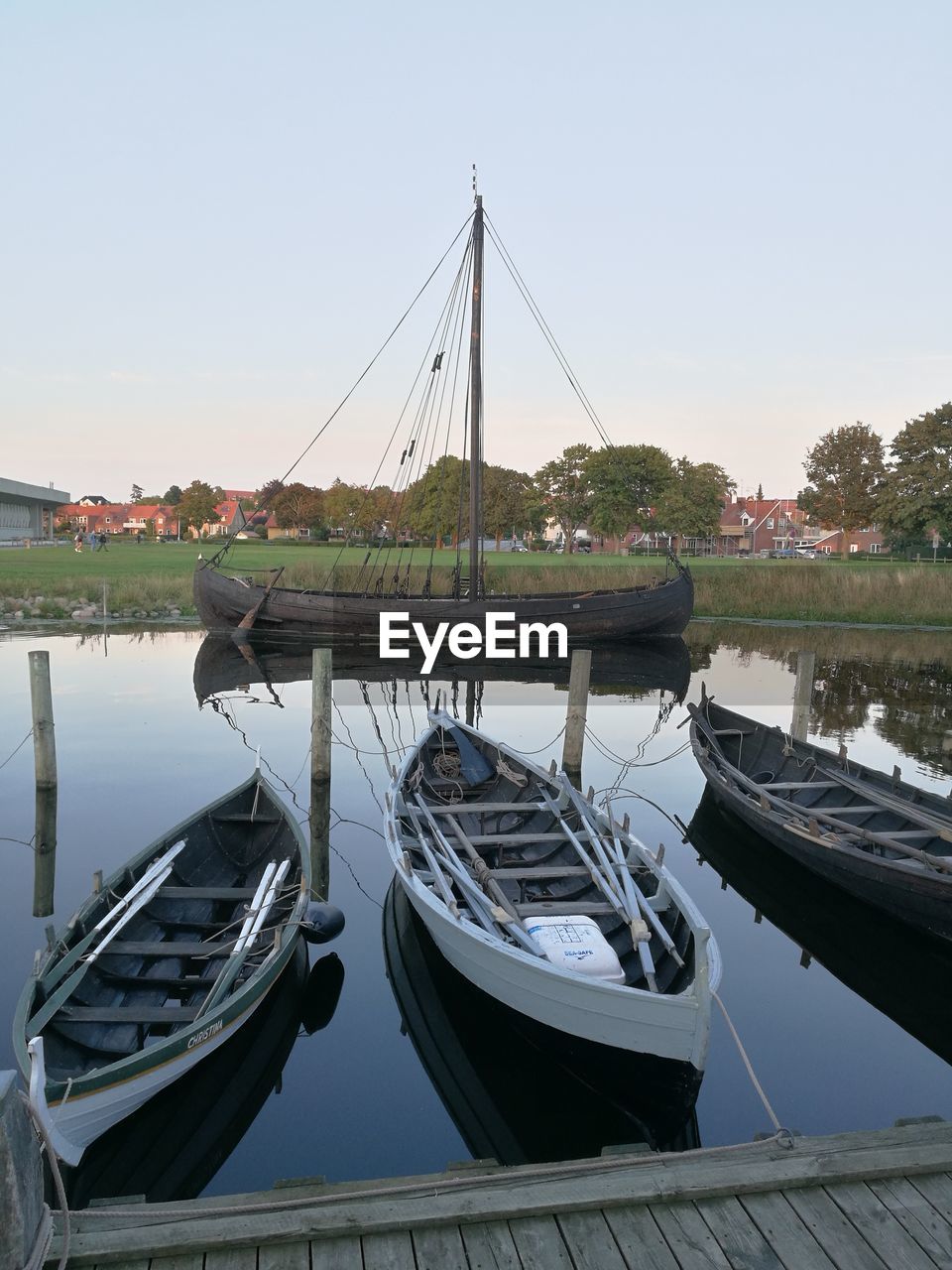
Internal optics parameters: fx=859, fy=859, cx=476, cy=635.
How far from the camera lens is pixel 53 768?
14.5 metres

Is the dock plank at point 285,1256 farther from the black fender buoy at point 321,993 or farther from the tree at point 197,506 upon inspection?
the tree at point 197,506

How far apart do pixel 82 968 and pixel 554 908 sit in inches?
170

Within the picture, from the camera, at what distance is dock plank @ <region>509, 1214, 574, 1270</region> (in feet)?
14.3

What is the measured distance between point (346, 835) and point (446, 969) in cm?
458

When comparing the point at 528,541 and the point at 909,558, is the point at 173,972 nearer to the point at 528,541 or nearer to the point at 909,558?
the point at 909,558

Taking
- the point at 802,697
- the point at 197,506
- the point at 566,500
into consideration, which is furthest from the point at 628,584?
the point at 197,506

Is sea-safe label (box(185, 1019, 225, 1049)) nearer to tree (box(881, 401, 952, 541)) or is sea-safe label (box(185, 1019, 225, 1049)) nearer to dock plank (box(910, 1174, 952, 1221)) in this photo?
dock plank (box(910, 1174, 952, 1221))

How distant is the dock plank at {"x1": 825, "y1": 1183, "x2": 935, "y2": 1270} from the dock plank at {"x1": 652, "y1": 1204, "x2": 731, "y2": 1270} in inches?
31.9

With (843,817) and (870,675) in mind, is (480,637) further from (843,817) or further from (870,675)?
(843,817)

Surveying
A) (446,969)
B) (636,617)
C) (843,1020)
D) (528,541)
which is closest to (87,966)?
(446,969)

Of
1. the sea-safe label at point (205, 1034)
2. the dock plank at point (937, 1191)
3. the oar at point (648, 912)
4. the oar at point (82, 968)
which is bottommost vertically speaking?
the sea-safe label at point (205, 1034)

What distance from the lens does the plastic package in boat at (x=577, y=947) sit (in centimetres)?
732

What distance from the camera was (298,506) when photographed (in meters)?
132

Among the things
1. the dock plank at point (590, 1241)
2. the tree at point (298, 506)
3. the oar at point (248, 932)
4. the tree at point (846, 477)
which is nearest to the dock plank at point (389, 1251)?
the dock plank at point (590, 1241)
